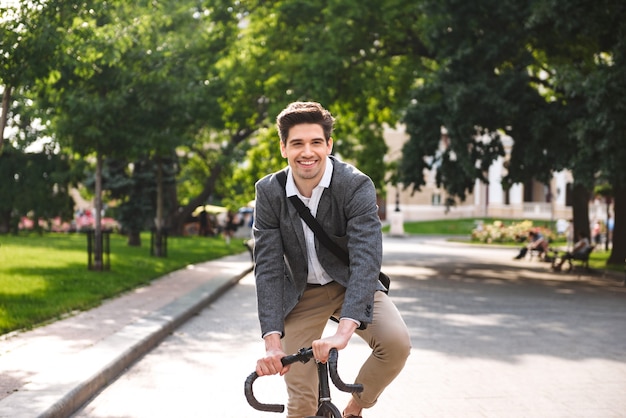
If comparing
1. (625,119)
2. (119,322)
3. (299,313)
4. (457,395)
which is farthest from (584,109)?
(299,313)

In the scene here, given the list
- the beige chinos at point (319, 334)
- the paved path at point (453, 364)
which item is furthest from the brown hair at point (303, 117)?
the paved path at point (453, 364)

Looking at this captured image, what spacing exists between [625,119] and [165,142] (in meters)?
9.13

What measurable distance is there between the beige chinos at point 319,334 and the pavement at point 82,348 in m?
2.12

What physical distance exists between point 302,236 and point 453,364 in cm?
464

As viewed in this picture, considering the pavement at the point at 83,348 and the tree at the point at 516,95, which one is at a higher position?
the tree at the point at 516,95

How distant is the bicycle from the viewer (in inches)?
128

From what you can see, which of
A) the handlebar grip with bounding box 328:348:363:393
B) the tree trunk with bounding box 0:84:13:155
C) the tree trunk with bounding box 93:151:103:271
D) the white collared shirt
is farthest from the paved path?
the tree trunk with bounding box 93:151:103:271

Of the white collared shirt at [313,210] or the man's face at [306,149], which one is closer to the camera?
the man's face at [306,149]

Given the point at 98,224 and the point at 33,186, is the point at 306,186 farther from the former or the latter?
the point at 33,186

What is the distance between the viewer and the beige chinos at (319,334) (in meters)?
3.99

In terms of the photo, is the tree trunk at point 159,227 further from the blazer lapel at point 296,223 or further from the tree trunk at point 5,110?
the blazer lapel at point 296,223

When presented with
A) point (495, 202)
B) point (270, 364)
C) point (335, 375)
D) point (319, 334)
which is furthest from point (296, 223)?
point (495, 202)

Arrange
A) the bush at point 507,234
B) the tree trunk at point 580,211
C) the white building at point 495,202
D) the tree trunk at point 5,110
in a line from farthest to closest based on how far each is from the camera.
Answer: the white building at point 495,202
the bush at point 507,234
the tree trunk at point 580,211
the tree trunk at point 5,110

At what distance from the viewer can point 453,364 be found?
823 centimetres
